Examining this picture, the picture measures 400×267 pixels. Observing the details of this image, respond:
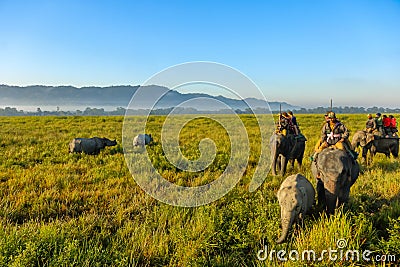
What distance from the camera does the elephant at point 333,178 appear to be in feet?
18.3

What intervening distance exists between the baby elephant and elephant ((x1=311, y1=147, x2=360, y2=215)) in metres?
0.44

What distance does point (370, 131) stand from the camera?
39.5ft

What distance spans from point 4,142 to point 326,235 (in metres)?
18.1

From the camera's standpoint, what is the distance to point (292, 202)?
4.81 meters

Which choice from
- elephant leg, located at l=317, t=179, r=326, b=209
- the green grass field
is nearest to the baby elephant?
the green grass field

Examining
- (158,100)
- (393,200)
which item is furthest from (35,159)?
(393,200)

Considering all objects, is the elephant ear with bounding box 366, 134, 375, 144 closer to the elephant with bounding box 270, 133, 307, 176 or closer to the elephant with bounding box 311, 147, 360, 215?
the elephant with bounding box 270, 133, 307, 176

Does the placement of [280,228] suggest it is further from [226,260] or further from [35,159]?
[35,159]

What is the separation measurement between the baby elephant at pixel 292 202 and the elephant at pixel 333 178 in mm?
443

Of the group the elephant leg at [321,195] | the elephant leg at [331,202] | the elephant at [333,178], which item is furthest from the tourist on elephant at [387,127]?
the elephant leg at [331,202]

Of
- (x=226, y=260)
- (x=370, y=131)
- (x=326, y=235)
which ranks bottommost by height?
(x=226, y=260)

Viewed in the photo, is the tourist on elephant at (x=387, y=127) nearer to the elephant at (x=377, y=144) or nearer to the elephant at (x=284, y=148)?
the elephant at (x=377, y=144)

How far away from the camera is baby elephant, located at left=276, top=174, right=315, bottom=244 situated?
471 centimetres

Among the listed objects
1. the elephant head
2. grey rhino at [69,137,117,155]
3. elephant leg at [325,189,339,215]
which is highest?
the elephant head
